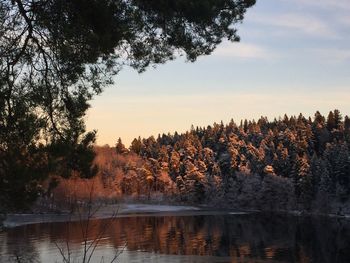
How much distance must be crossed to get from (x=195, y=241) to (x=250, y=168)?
53650 millimetres

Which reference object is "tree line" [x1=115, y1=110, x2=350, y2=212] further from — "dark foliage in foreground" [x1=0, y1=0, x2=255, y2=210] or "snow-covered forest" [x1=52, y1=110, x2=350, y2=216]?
"dark foliage in foreground" [x1=0, y1=0, x2=255, y2=210]

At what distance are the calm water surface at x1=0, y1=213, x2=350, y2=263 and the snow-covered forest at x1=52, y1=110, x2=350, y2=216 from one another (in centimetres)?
1474

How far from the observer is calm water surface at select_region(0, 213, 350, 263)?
34719 mm

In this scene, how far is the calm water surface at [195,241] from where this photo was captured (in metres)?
34.7

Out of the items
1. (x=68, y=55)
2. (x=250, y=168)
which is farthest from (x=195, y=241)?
(x=250, y=168)

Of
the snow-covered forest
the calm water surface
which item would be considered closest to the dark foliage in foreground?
the calm water surface

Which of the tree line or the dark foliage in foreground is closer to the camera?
the dark foliage in foreground

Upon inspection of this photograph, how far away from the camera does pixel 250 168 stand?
312 ft

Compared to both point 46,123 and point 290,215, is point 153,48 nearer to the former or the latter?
point 46,123

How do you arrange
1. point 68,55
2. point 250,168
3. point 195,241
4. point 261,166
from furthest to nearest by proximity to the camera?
point 250,168 → point 261,166 → point 195,241 → point 68,55

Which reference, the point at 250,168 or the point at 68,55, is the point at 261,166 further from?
the point at 68,55

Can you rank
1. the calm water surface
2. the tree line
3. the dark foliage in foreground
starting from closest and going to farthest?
1. the dark foliage in foreground
2. the calm water surface
3. the tree line

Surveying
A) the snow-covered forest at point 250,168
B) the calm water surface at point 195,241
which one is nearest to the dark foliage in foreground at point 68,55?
the calm water surface at point 195,241

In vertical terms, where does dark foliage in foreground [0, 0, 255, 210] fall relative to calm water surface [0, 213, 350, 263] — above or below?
above
